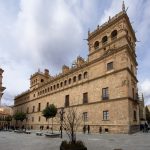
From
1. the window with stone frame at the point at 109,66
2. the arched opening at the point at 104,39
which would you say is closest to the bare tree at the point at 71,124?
the window with stone frame at the point at 109,66

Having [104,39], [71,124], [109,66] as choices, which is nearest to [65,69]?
[104,39]

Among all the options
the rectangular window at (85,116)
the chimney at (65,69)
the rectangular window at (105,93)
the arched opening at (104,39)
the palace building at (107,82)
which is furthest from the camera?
the chimney at (65,69)

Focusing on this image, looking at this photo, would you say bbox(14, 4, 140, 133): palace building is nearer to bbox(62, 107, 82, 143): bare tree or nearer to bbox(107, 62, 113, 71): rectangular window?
bbox(107, 62, 113, 71): rectangular window

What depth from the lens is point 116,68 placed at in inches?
1141

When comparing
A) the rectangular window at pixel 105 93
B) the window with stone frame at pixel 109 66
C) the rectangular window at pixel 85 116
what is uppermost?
the window with stone frame at pixel 109 66

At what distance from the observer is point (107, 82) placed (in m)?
30.0

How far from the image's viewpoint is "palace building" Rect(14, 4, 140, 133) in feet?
89.5

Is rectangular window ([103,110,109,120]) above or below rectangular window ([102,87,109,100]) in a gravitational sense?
below

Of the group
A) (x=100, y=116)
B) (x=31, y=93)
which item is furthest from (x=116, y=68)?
(x=31, y=93)

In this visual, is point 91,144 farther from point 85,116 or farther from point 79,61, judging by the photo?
point 79,61

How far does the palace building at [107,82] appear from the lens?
27281 mm

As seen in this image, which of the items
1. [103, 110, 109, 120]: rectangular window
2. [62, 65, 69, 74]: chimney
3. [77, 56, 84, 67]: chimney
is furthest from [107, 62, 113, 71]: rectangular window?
[62, 65, 69, 74]: chimney

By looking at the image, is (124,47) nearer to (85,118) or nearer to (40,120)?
(85,118)

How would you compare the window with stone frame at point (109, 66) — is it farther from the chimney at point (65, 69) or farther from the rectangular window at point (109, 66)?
the chimney at point (65, 69)
